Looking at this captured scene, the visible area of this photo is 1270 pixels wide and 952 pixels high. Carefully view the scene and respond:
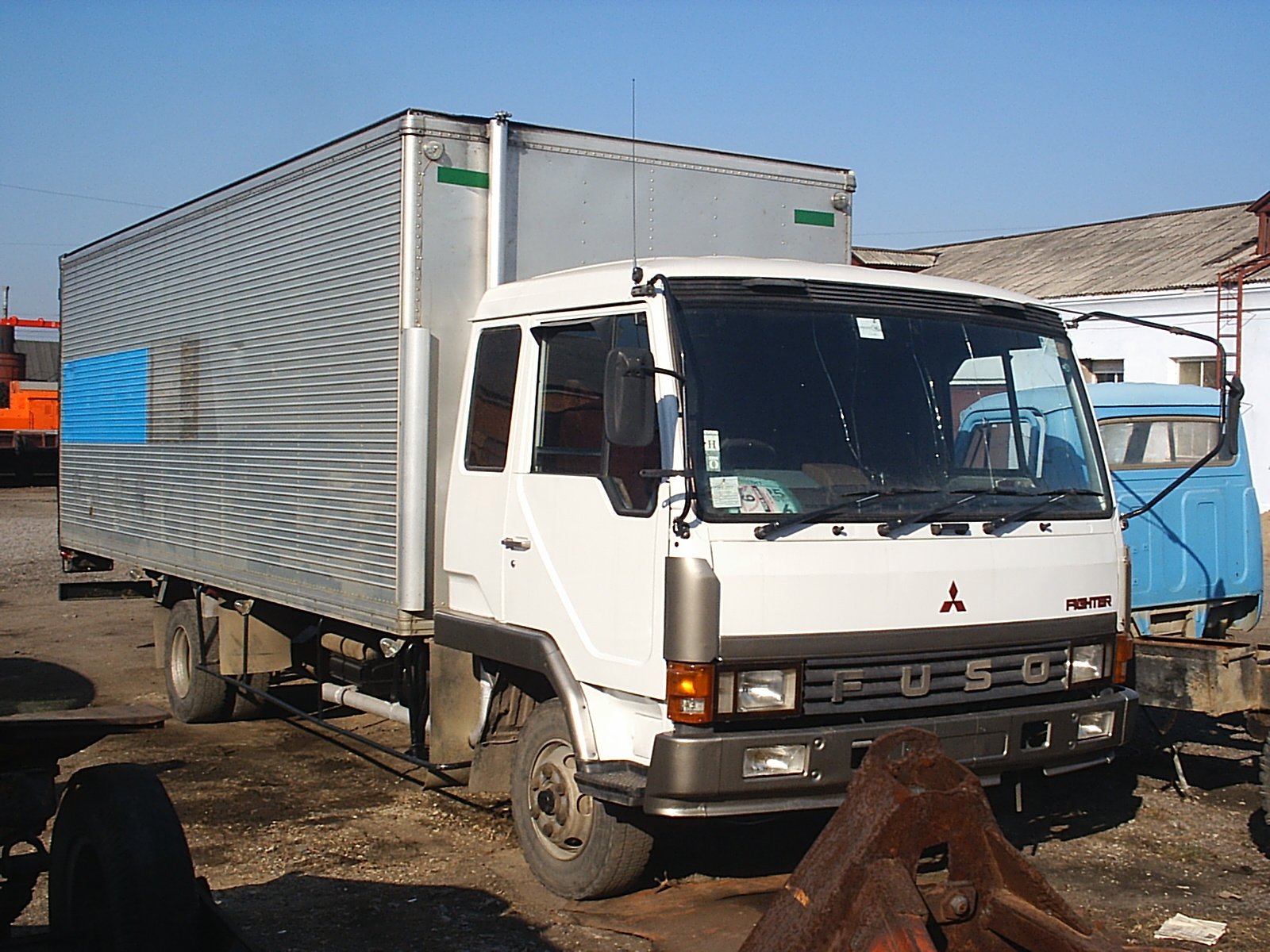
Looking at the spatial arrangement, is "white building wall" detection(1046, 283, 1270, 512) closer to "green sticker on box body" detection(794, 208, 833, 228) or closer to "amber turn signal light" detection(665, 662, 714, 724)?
"green sticker on box body" detection(794, 208, 833, 228)

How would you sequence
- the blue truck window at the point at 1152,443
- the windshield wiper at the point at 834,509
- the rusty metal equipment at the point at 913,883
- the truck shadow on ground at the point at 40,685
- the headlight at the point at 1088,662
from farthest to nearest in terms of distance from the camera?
the truck shadow on ground at the point at 40,685 < the blue truck window at the point at 1152,443 < the headlight at the point at 1088,662 < the windshield wiper at the point at 834,509 < the rusty metal equipment at the point at 913,883

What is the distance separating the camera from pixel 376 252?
6.70 m

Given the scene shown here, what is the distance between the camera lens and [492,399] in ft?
20.1

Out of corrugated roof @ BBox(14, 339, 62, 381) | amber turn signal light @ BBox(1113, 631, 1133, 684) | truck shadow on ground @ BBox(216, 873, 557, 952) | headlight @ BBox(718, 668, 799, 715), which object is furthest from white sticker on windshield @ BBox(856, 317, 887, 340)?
corrugated roof @ BBox(14, 339, 62, 381)

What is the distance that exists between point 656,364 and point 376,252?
2295 millimetres

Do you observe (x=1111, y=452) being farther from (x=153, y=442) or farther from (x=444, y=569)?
(x=153, y=442)

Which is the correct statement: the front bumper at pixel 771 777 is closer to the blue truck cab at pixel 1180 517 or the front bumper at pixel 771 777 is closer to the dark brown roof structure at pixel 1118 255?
the blue truck cab at pixel 1180 517

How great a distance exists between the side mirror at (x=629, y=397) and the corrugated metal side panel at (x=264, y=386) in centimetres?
209

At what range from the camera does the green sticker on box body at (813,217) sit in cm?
755

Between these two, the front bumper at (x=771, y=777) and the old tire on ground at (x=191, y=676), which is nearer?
the front bumper at (x=771, y=777)

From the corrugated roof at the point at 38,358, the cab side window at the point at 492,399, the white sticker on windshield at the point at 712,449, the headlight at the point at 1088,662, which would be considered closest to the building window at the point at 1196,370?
the headlight at the point at 1088,662

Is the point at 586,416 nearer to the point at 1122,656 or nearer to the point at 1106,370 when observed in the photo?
the point at 1122,656

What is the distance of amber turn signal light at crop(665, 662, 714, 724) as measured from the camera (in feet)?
15.5

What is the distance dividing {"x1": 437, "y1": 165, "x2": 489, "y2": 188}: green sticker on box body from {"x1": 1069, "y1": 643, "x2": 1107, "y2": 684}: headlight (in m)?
3.48
